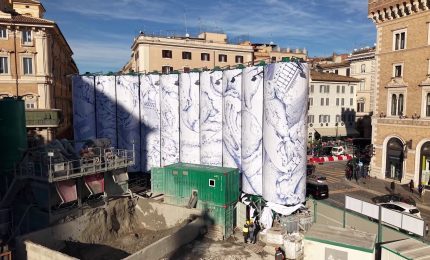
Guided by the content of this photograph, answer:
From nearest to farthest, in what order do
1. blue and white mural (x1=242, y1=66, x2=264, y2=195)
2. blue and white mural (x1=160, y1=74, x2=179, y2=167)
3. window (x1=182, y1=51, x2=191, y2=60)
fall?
blue and white mural (x1=242, y1=66, x2=264, y2=195) < blue and white mural (x1=160, y1=74, x2=179, y2=167) < window (x1=182, y1=51, x2=191, y2=60)

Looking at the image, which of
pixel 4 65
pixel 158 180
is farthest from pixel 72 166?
pixel 4 65

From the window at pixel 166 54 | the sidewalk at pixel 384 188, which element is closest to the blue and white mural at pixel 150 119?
the sidewalk at pixel 384 188

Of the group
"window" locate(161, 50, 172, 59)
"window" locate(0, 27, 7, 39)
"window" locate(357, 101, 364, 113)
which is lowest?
"window" locate(357, 101, 364, 113)

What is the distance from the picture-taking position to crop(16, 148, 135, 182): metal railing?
2169 cm

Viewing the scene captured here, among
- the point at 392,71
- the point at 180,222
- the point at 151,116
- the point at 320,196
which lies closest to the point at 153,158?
the point at 151,116

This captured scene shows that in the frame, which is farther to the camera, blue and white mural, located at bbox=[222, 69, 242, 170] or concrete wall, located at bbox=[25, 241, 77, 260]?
blue and white mural, located at bbox=[222, 69, 242, 170]

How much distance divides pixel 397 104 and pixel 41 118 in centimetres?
3785

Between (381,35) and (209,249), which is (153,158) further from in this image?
(381,35)

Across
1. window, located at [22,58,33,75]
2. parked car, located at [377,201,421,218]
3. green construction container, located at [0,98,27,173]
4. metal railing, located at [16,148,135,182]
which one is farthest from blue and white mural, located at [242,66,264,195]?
window, located at [22,58,33,75]

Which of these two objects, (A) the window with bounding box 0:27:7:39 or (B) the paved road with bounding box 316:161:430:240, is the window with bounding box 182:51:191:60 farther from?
(B) the paved road with bounding box 316:161:430:240

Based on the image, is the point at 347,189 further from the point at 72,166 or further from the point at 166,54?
the point at 166,54

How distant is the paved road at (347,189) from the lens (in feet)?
97.2

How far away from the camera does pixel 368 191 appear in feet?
111

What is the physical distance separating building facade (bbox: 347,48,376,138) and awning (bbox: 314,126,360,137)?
2140 mm
